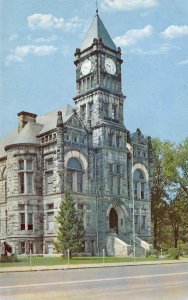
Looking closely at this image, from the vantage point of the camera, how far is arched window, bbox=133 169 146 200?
164 ft

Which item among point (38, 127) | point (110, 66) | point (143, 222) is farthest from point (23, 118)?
point (143, 222)

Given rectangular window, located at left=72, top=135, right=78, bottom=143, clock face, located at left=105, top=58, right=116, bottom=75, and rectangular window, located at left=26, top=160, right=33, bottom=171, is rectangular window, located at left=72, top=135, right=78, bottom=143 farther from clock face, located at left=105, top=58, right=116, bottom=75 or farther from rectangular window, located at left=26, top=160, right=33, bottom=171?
clock face, located at left=105, top=58, right=116, bottom=75

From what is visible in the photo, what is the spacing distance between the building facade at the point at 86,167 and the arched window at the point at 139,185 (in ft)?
Result: 0.34

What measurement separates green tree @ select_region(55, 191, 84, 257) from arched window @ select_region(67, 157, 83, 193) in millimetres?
5213

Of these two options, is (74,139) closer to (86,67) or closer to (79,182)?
(79,182)

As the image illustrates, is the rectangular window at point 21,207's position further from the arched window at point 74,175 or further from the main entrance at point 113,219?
the main entrance at point 113,219

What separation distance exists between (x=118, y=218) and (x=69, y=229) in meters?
10.6

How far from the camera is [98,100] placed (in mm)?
45969

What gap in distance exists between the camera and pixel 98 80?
151 feet

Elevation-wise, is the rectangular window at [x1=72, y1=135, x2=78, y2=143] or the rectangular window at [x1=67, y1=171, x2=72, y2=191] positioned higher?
the rectangular window at [x1=72, y1=135, x2=78, y2=143]

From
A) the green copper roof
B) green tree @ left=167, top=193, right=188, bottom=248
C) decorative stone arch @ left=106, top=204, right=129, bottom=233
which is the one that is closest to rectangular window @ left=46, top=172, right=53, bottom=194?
decorative stone arch @ left=106, top=204, right=129, bottom=233

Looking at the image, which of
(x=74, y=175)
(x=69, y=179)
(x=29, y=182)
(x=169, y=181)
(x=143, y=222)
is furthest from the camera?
(x=169, y=181)

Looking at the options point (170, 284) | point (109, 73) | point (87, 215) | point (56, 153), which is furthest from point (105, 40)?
point (170, 284)

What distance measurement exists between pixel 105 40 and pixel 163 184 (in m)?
19.7
